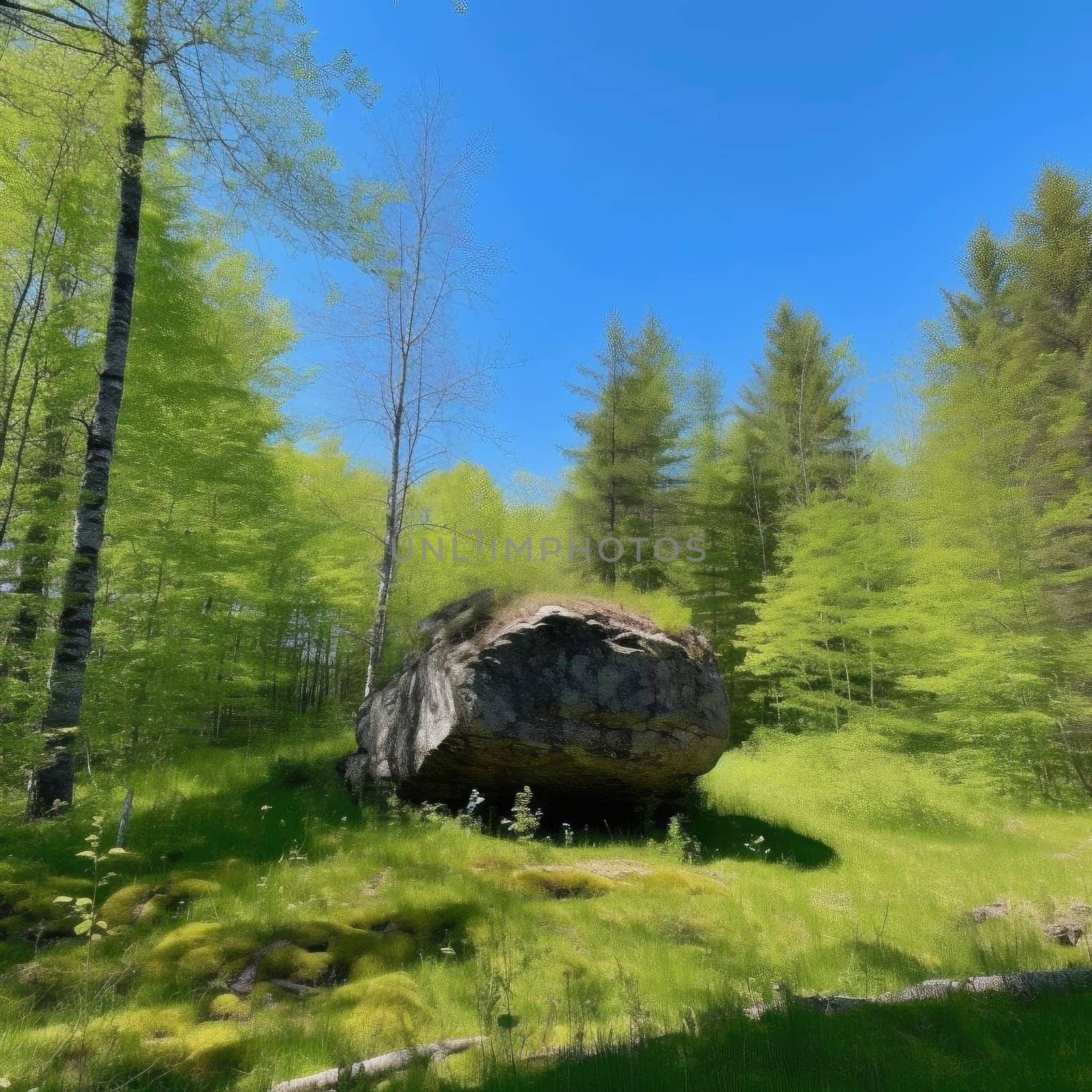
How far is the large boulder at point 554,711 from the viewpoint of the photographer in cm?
703

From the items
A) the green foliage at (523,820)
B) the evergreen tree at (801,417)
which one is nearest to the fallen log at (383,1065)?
the green foliage at (523,820)

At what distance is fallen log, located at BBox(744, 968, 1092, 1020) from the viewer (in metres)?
2.94

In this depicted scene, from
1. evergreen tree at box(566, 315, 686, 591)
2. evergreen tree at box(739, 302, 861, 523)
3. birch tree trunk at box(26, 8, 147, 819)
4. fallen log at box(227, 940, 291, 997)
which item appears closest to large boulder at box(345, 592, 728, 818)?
fallen log at box(227, 940, 291, 997)

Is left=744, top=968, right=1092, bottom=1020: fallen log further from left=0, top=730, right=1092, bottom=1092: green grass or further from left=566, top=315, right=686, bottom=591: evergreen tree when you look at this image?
left=566, top=315, right=686, bottom=591: evergreen tree

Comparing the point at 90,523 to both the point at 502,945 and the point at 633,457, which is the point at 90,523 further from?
the point at 633,457

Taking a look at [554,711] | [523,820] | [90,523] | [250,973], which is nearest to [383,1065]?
[250,973]

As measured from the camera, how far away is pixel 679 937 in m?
4.62

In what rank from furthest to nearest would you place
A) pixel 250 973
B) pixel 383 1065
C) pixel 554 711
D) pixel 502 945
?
pixel 554 711, pixel 502 945, pixel 250 973, pixel 383 1065

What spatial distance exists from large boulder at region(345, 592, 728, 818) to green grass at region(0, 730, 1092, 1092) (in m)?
0.80

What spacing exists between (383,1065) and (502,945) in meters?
1.78

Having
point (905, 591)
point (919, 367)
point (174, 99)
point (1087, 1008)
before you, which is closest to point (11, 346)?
point (174, 99)

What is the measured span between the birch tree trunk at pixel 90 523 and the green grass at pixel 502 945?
0.54 meters

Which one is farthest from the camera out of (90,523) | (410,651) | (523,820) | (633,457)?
(633,457)

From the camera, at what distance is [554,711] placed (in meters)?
7.05
